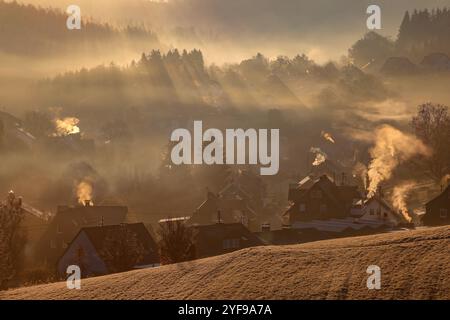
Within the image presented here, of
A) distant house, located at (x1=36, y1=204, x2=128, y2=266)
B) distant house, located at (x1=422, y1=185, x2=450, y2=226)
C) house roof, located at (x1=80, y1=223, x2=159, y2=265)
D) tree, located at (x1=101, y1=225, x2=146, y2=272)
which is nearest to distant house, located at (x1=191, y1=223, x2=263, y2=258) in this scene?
house roof, located at (x1=80, y1=223, x2=159, y2=265)

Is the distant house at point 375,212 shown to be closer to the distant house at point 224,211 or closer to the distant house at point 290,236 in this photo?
the distant house at point 290,236

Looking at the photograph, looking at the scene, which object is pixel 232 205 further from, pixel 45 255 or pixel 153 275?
pixel 153 275

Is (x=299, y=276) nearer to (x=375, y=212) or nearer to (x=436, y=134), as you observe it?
(x=375, y=212)

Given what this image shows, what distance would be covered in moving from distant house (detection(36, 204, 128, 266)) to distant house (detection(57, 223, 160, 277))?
35.6 feet

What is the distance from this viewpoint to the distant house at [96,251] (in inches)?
2608

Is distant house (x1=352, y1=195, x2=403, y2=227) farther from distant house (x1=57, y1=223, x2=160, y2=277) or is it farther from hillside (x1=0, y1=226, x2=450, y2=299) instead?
hillside (x1=0, y1=226, x2=450, y2=299)

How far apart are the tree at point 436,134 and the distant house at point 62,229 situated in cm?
7014

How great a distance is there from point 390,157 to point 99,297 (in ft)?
352

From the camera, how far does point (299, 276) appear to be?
136 ft

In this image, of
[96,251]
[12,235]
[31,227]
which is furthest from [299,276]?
[31,227]

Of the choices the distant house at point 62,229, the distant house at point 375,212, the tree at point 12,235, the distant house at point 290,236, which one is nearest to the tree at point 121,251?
the tree at point 12,235

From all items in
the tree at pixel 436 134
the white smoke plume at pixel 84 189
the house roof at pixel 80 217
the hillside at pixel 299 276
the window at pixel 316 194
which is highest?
the tree at pixel 436 134

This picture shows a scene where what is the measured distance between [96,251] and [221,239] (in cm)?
1343

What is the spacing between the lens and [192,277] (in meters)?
44.4
